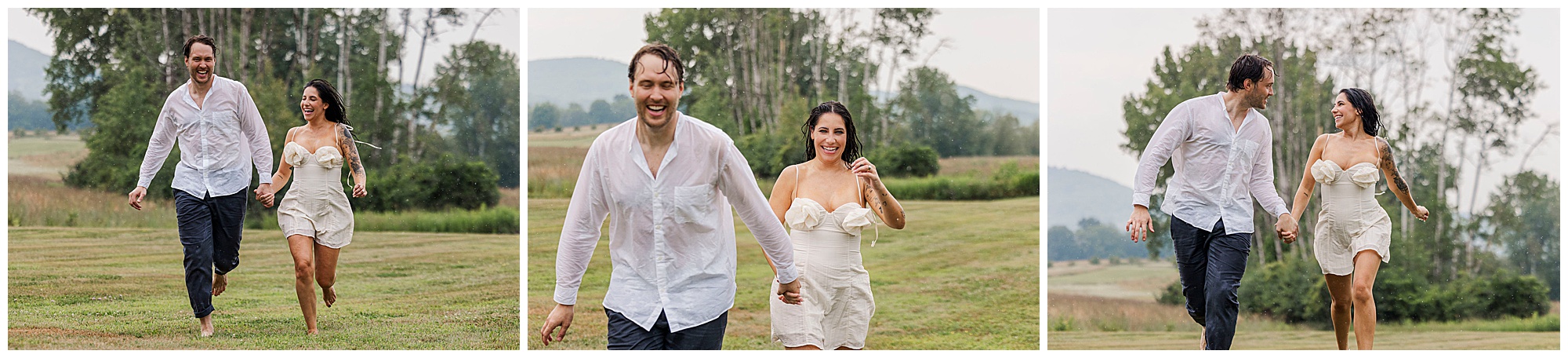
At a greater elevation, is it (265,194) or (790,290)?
(265,194)

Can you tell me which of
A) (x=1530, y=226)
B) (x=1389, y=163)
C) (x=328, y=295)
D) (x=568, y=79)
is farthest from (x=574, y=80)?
(x=1530, y=226)

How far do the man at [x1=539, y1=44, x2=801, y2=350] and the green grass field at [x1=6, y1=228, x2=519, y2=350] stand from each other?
3.33 m

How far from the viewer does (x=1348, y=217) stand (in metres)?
6.22

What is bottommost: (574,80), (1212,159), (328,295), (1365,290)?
(328,295)

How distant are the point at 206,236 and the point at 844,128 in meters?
3.51

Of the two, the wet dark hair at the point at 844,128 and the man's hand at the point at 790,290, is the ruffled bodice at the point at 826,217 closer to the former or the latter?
the wet dark hair at the point at 844,128

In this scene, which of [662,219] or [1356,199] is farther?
[1356,199]

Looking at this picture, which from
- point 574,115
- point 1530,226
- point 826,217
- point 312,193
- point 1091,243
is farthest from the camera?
point 574,115

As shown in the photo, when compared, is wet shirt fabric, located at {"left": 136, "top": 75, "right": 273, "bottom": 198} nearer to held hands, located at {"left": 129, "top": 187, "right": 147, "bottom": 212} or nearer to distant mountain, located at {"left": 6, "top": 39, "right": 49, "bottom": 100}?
held hands, located at {"left": 129, "top": 187, "right": 147, "bottom": 212}

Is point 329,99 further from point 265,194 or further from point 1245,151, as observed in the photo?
point 1245,151

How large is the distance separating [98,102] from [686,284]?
284 inches

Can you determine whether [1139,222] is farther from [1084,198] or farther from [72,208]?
[72,208]

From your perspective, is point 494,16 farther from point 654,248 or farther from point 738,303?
point 654,248

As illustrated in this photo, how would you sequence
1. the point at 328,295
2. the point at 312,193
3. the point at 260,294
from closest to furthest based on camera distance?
the point at 312,193 < the point at 328,295 < the point at 260,294
